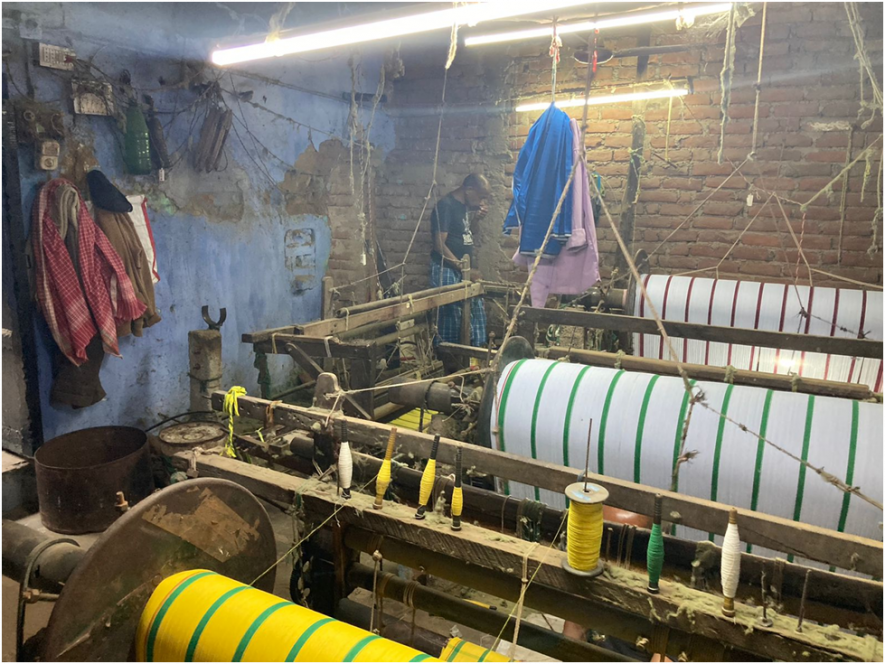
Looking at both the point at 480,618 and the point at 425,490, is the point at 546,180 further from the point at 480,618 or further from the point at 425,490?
the point at 480,618

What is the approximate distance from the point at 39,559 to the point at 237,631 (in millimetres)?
799

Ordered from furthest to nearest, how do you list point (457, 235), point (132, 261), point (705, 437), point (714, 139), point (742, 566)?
1. point (457, 235)
2. point (714, 139)
3. point (132, 261)
4. point (705, 437)
5. point (742, 566)

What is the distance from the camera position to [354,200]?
7266mm

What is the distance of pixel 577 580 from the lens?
1.62m

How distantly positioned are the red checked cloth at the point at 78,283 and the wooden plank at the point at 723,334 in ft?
9.65

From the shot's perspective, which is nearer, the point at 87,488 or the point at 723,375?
the point at 723,375

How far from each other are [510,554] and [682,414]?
1187 mm

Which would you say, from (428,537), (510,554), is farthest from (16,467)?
(510,554)

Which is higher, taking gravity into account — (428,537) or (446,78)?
(446,78)

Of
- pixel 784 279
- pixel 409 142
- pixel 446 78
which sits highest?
pixel 446 78

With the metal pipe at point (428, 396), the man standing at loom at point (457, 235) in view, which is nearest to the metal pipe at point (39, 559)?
→ the metal pipe at point (428, 396)

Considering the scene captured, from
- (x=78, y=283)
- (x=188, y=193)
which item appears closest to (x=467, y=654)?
(x=78, y=283)

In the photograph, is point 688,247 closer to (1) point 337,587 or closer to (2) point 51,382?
(1) point 337,587

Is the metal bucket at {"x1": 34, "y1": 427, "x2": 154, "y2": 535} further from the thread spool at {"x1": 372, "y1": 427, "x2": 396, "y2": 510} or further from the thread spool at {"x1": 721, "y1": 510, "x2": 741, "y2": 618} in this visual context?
the thread spool at {"x1": 721, "y1": 510, "x2": 741, "y2": 618}
